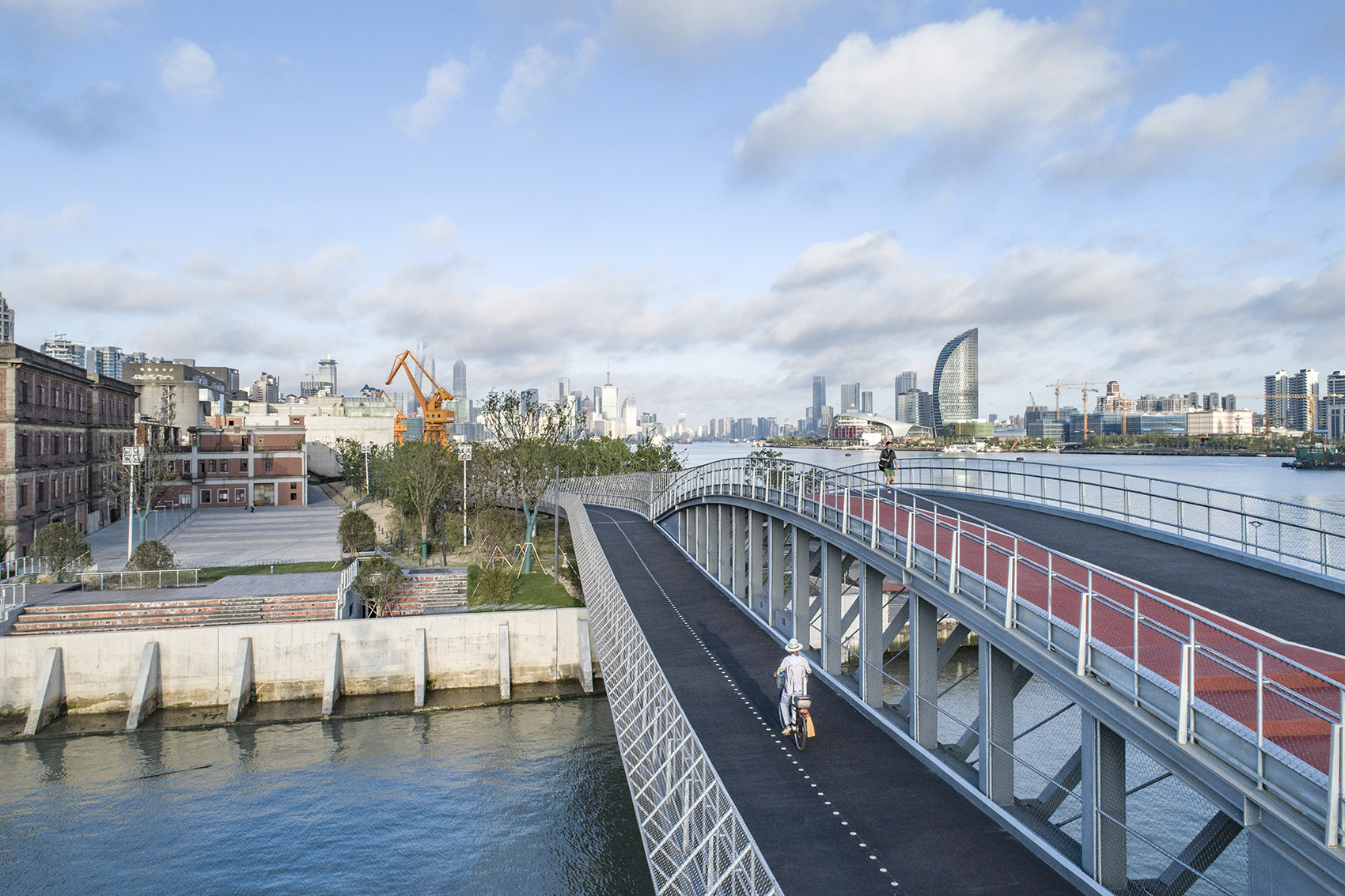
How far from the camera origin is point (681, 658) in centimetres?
1720

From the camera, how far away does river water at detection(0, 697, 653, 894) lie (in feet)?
58.3

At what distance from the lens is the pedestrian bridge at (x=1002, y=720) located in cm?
695

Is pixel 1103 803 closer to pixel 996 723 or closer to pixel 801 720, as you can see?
pixel 996 723

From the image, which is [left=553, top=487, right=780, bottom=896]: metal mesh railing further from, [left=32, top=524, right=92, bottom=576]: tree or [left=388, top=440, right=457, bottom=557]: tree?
[left=388, top=440, right=457, bottom=557]: tree

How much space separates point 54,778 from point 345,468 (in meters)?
77.7

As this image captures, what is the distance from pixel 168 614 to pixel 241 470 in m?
43.6

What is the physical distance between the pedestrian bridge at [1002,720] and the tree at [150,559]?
83.7 feet

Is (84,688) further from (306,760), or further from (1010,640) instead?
(1010,640)

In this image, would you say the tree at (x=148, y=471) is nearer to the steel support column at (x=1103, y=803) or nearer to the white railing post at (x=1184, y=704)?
the steel support column at (x=1103, y=803)

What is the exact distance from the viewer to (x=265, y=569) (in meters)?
37.4

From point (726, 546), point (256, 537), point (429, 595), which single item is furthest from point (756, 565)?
point (256, 537)

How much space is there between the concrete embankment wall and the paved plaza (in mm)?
10863

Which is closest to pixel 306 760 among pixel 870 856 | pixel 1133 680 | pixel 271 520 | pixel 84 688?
pixel 84 688

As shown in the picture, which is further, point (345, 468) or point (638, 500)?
point (345, 468)
